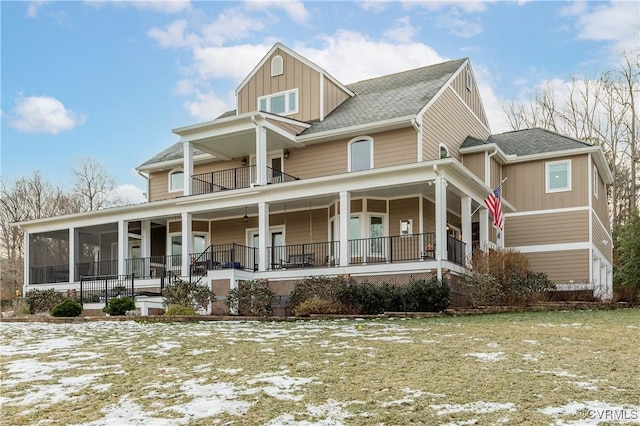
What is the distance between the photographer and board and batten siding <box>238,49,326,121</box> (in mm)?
23438

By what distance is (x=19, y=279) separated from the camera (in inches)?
1553

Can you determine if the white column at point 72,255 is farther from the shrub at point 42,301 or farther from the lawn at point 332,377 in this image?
the lawn at point 332,377

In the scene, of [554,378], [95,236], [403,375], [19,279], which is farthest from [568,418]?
[19,279]

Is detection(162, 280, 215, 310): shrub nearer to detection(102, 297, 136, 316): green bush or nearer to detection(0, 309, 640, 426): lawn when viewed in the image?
detection(102, 297, 136, 316): green bush

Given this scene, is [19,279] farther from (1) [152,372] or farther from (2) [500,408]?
(2) [500,408]

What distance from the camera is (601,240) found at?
25.3m

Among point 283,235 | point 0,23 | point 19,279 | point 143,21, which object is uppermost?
point 143,21

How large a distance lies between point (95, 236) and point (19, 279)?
546 inches

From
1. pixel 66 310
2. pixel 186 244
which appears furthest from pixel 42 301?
pixel 186 244

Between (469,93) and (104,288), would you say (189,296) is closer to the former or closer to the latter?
(104,288)

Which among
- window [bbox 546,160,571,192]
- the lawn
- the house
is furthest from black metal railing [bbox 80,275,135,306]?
window [bbox 546,160,571,192]

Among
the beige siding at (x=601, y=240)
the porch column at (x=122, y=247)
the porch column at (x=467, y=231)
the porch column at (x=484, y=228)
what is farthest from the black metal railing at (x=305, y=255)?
the beige siding at (x=601, y=240)

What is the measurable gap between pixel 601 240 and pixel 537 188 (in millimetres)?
4216

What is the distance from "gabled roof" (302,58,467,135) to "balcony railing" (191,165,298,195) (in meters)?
1.83
